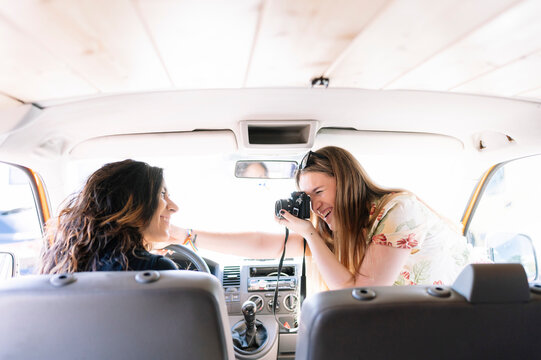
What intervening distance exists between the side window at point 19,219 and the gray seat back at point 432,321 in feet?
6.78

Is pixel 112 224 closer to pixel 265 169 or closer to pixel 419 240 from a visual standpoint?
pixel 419 240

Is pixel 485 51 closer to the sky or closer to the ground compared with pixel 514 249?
closer to the sky

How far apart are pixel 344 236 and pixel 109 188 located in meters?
1.12

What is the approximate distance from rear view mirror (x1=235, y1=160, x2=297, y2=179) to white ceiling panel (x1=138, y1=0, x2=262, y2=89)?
4.02 feet

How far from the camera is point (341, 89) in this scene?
5.25ft

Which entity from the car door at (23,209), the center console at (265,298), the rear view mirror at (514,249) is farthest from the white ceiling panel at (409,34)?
the rear view mirror at (514,249)

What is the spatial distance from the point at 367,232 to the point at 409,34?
0.90 meters

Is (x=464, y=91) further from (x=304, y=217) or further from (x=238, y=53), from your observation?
(x=238, y=53)

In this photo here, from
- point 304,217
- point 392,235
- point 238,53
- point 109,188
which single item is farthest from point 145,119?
point 392,235

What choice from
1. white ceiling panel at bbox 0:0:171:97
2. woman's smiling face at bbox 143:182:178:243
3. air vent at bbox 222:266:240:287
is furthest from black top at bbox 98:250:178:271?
air vent at bbox 222:266:240:287

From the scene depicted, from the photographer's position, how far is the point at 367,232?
1536mm

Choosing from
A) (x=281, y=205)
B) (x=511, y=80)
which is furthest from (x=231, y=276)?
(x=511, y=80)

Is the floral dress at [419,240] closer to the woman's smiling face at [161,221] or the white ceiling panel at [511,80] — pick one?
the white ceiling panel at [511,80]

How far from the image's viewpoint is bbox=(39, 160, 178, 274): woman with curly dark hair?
114 cm
